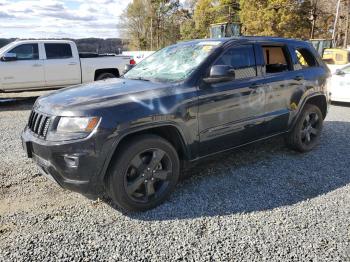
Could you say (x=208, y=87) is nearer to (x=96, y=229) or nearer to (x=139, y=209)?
(x=139, y=209)

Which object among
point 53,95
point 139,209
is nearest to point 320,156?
point 139,209

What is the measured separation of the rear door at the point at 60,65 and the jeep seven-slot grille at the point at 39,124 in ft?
24.5

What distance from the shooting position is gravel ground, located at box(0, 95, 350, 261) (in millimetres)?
2918

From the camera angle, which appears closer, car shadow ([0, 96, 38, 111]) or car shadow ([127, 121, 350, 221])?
car shadow ([127, 121, 350, 221])

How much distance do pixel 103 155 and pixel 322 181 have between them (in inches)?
110

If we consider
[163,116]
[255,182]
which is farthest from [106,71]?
[163,116]

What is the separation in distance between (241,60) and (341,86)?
22.1ft

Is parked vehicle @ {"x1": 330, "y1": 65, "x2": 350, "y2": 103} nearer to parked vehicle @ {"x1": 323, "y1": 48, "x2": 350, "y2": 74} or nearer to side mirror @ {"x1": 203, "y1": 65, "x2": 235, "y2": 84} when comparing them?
side mirror @ {"x1": 203, "y1": 65, "x2": 235, "y2": 84}

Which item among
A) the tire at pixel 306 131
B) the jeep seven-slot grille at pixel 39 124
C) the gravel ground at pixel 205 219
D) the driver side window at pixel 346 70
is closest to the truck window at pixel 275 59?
the tire at pixel 306 131

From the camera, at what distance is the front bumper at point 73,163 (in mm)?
3105

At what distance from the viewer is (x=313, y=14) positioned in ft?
116

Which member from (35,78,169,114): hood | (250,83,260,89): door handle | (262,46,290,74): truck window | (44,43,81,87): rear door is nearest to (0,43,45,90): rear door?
(44,43,81,87): rear door

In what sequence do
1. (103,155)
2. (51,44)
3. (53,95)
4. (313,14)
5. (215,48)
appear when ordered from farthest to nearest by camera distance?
(313,14), (51,44), (215,48), (53,95), (103,155)

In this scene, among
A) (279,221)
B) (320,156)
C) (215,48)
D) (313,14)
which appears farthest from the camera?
(313,14)
